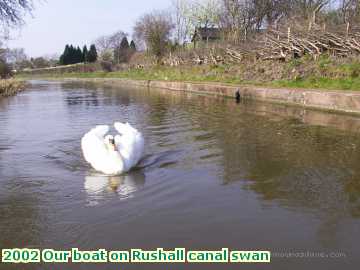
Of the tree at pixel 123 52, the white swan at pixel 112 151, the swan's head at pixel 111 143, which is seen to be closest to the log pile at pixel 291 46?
the white swan at pixel 112 151

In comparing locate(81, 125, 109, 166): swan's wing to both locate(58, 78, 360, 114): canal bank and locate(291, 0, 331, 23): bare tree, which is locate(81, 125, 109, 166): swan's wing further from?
locate(291, 0, 331, 23): bare tree

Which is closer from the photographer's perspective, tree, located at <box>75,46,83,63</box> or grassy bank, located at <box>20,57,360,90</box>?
grassy bank, located at <box>20,57,360,90</box>

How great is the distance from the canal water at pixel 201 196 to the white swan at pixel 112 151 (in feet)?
0.74

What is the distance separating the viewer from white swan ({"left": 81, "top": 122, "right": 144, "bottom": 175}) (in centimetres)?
768

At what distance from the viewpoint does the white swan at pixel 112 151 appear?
7.68m

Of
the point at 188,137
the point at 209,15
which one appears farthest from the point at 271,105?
the point at 209,15

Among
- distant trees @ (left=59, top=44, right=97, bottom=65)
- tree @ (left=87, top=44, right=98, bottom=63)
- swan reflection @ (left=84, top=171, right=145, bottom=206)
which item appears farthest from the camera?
distant trees @ (left=59, top=44, right=97, bottom=65)

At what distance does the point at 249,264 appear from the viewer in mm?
4664

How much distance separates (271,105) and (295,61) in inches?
225

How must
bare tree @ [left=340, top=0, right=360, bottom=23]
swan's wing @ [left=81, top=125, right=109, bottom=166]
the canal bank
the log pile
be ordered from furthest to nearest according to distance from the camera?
bare tree @ [left=340, top=0, right=360, bottom=23], the log pile, the canal bank, swan's wing @ [left=81, top=125, right=109, bottom=166]

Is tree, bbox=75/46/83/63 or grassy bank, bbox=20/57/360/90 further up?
tree, bbox=75/46/83/63

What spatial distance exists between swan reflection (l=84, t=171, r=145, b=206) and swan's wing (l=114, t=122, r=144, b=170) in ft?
0.94

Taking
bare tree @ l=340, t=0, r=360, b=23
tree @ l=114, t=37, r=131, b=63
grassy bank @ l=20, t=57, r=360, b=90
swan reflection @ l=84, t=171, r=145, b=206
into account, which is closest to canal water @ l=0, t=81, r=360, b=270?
swan reflection @ l=84, t=171, r=145, b=206

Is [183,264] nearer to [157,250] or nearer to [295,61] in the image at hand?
[157,250]
